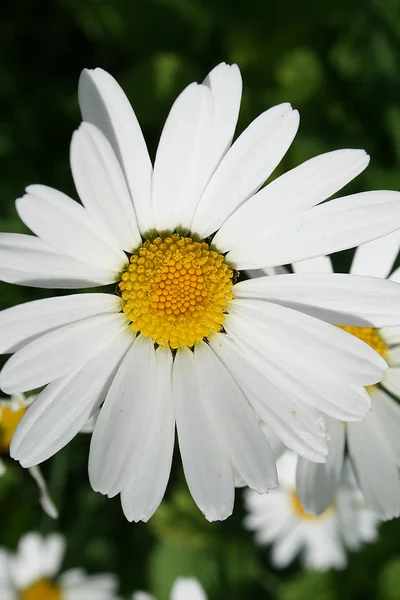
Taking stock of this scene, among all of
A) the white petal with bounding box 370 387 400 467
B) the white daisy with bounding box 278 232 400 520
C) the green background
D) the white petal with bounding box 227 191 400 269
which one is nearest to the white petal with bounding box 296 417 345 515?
the white daisy with bounding box 278 232 400 520

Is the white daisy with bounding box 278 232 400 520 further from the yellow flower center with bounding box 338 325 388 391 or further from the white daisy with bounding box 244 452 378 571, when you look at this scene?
the white daisy with bounding box 244 452 378 571

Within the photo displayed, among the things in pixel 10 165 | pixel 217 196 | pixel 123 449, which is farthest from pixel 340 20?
pixel 123 449

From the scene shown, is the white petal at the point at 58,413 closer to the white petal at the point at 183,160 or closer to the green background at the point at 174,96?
the white petal at the point at 183,160

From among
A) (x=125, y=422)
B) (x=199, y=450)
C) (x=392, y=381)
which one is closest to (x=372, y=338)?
(x=392, y=381)

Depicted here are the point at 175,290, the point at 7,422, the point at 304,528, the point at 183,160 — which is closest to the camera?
the point at 183,160

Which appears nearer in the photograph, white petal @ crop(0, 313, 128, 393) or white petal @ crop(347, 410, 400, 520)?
white petal @ crop(0, 313, 128, 393)

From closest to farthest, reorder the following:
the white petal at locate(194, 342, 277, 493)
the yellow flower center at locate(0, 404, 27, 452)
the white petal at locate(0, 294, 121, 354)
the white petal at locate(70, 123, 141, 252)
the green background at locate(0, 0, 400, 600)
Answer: the white petal at locate(70, 123, 141, 252)
the white petal at locate(0, 294, 121, 354)
the white petal at locate(194, 342, 277, 493)
the yellow flower center at locate(0, 404, 27, 452)
the green background at locate(0, 0, 400, 600)

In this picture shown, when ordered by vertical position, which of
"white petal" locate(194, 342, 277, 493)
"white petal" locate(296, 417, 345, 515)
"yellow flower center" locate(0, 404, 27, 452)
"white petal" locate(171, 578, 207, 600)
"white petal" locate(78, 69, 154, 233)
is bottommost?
"white petal" locate(171, 578, 207, 600)

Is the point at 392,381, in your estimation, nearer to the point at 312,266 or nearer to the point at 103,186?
the point at 312,266
